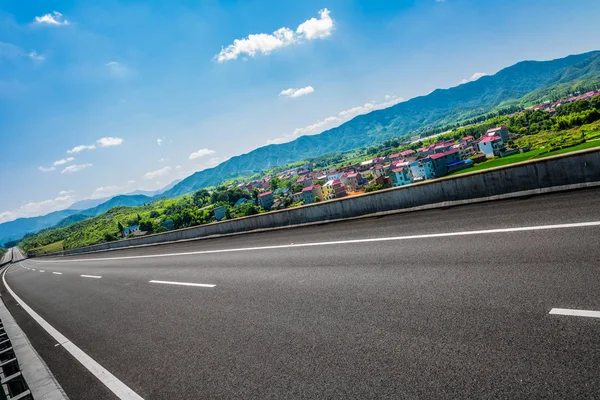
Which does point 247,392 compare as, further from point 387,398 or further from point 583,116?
point 583,116

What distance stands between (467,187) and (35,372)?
1105 cm

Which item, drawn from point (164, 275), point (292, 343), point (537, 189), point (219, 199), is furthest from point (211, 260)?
point (219, 199)

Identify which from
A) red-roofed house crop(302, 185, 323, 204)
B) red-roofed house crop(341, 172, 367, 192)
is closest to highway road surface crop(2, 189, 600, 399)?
red-roofed house crop(302, 185, 323, 204)

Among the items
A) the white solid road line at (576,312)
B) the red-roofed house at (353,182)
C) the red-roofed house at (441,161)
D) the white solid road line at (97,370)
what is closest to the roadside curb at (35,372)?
the white solid road line at (97,370)

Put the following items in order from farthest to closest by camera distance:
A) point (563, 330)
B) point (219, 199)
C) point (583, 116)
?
point (219, 199) < point (583, 116) < point (563, 330)

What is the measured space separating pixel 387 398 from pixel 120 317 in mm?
A: 7325

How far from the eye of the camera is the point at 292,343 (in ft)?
14.1

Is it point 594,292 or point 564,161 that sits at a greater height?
point 564,161

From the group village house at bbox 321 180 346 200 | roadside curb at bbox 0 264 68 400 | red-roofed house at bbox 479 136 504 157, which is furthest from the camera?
village house at bbox 321 180 346 200

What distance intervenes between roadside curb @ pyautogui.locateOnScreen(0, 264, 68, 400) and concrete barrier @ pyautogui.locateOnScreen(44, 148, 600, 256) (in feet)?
32.0

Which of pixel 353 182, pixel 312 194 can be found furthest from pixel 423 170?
pixel 312 194

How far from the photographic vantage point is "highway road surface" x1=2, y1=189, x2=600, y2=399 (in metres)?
2.97

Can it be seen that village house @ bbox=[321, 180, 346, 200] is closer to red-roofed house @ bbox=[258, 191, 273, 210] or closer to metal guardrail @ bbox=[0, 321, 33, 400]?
red-roofed house @ bbox=[258, 191, 273, 210]

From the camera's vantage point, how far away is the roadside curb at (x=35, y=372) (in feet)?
15.1
